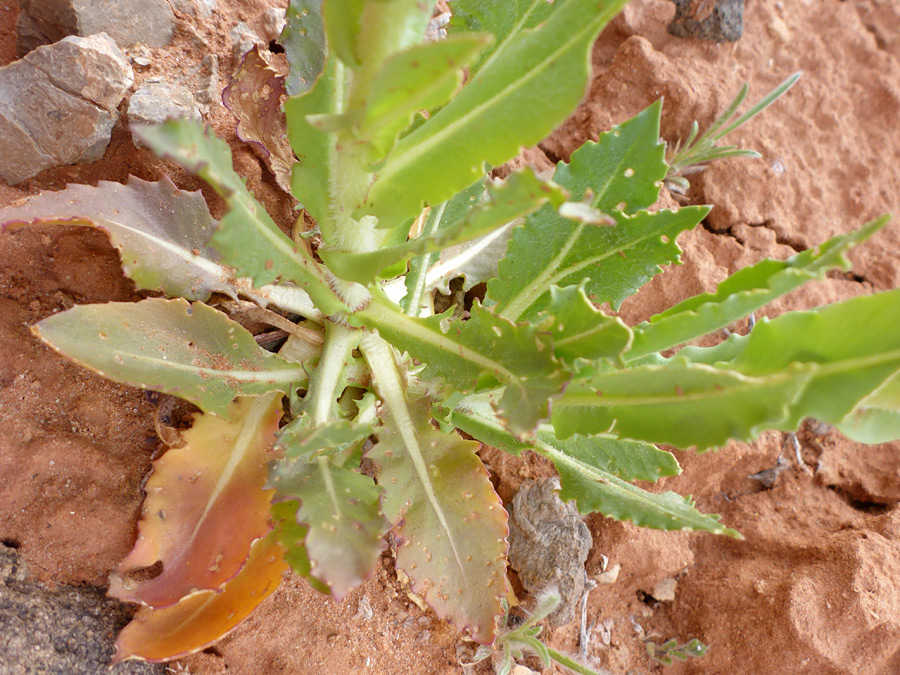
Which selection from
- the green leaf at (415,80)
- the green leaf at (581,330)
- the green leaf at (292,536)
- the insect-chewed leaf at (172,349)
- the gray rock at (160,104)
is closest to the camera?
the green leaf at (415,80)

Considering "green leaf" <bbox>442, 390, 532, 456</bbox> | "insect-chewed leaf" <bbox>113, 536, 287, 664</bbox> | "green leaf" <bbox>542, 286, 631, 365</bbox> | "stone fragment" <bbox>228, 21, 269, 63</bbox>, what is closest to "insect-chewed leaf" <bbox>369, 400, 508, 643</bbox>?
"green leaf" <bbox>442, 390, 532, 456</bbox>

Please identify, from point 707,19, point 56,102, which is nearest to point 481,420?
point 56,102

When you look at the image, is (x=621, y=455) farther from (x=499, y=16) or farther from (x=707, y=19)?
(x=707, y=19)

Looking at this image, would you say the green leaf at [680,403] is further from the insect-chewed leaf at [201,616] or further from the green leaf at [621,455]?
the insect-chewed leaf at [201,616]

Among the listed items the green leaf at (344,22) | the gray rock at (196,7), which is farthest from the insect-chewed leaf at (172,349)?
the gray rock at (196,7)

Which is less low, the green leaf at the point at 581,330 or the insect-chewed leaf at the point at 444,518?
the green leaf at the point at 581,330

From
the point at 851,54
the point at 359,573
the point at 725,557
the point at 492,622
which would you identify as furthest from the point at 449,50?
the point at 851,54

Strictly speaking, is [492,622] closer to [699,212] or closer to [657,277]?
[699,212]
